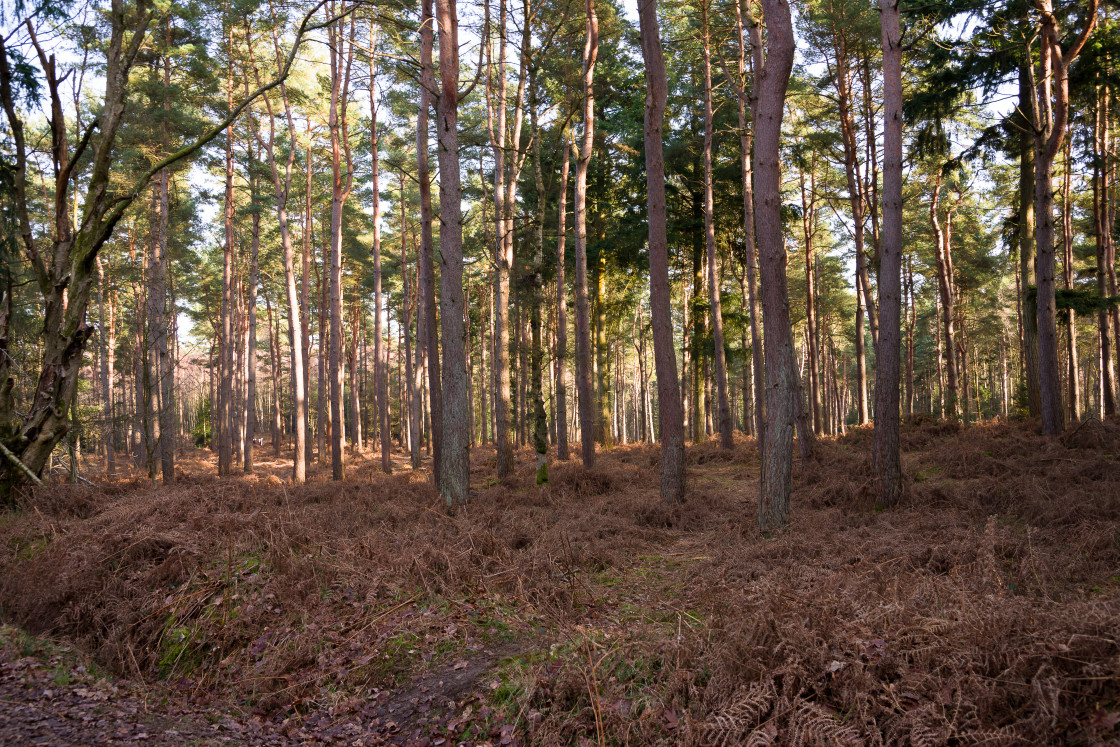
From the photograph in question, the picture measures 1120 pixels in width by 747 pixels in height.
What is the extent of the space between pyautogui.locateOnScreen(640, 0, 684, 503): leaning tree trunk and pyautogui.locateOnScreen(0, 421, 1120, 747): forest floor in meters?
1.03

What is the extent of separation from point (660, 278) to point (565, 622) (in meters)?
6.81

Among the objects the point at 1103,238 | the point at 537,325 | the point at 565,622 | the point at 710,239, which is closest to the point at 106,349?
the point at 537,325

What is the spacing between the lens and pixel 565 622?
4.97 metres

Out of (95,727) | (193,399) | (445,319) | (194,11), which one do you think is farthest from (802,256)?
(193,399)

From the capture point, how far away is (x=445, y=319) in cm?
974

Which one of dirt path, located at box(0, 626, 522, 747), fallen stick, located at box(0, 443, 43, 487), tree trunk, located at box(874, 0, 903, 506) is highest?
tree trunk, located at box(874, 0, 903, 506)

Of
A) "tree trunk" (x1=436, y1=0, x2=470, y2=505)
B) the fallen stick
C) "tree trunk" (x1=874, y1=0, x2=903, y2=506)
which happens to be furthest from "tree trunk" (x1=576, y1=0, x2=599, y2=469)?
the fallen stick

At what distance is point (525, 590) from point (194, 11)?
62.1 feet

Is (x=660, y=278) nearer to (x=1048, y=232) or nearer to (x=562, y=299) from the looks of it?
(x=562, y=299)

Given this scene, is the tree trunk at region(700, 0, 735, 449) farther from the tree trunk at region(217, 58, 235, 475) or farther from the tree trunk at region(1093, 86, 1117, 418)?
the tree trunk at region(217, 58, 235, 475)

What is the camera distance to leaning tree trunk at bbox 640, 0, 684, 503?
10062 mm

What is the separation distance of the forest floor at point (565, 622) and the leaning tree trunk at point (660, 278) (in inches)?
40.7

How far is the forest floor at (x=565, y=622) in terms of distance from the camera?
10.1 feet

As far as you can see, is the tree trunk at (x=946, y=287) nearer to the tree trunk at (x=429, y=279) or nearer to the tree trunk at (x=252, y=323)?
the tree trunk at (x=429, y=279)
